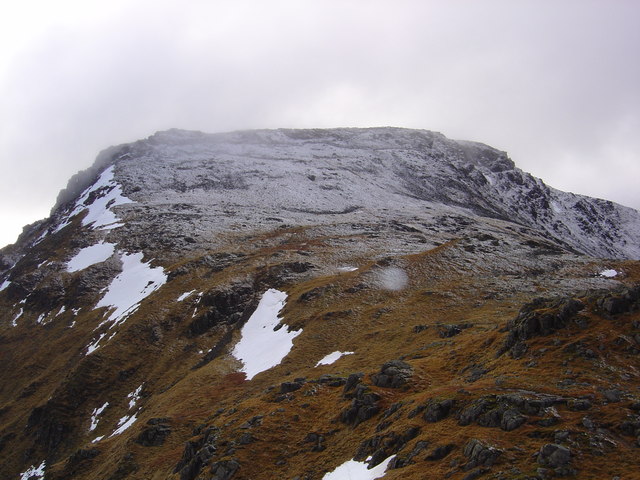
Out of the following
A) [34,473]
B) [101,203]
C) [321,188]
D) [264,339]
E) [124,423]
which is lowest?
[34,473]

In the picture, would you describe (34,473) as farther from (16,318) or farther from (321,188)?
(321,188)

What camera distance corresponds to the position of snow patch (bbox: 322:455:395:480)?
2220 centimetres

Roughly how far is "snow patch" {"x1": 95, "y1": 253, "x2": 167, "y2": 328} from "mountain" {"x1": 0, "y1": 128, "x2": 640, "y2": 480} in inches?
19.4

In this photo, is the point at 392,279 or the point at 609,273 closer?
the point at 609,273

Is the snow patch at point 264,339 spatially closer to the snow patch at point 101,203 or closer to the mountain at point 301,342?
the mountain at point 301,342

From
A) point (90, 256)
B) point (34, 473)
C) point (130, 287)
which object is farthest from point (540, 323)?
point (90, 256)

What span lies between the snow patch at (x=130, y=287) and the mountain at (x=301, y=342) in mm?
493

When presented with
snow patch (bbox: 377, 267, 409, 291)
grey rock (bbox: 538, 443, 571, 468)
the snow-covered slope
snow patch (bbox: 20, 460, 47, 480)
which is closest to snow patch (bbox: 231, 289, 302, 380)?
snow patch (bbox: 377, 267, 409, 291)

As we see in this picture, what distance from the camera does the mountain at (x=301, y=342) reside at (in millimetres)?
22719

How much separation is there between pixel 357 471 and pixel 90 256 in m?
84.6

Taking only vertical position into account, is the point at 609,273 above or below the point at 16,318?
below

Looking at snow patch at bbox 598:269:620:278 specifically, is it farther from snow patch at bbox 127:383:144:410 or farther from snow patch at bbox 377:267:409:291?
snow patch at bbox 127:383:144:410

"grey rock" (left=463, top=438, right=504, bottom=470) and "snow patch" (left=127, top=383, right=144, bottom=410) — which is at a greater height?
"snow patch" (left=127, top=383, right=144, bottom=410)

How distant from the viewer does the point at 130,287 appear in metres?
79.8
